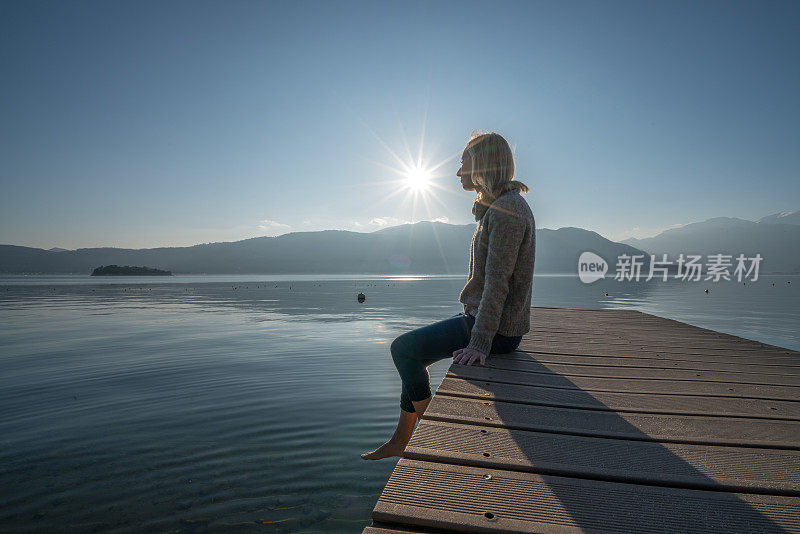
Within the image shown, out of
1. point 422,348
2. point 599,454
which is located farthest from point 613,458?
point 422,348

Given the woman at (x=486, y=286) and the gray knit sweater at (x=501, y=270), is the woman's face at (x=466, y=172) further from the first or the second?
the gray knit sweater at (x=501, y=270)

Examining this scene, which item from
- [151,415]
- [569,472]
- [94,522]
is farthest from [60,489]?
[569,472]

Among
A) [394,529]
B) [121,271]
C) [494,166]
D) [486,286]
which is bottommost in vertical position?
[394,529]

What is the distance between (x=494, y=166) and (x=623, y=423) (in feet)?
7.21

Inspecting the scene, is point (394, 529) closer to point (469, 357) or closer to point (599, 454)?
point (599, 454)

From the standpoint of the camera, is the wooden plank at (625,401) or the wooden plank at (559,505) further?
the wooden plank at (625,401)

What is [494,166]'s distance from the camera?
3.52m

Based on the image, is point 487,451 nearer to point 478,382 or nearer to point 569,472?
point 569,472

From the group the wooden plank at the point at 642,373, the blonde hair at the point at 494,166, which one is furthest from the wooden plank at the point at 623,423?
the blonde hair at the point at 494,166

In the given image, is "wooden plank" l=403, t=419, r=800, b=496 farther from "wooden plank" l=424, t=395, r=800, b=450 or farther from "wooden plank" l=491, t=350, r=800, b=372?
"wooden plank" l=491, t=350, r=800, b=372

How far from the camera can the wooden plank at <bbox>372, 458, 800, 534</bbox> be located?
4.45 ft

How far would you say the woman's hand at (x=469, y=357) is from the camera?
3.49 metres

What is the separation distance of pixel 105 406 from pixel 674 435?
834 centimetres

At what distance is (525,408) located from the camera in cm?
255
